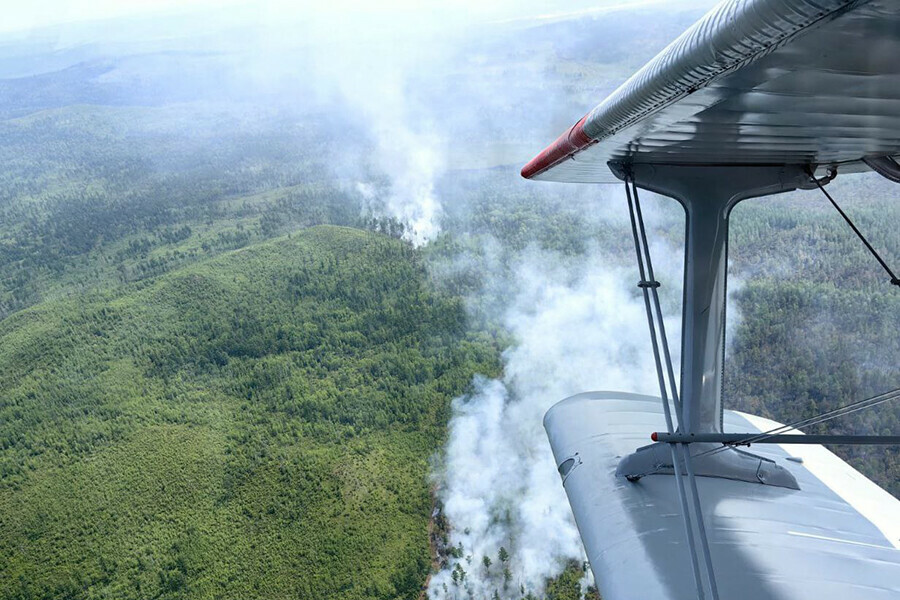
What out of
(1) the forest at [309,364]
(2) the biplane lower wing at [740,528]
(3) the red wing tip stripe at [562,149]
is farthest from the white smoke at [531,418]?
(3) the red wing tip stripe at [562,149]

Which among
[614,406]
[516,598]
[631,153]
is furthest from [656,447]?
[516,598]

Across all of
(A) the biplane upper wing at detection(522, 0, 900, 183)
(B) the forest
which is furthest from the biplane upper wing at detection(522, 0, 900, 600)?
(B) the forest

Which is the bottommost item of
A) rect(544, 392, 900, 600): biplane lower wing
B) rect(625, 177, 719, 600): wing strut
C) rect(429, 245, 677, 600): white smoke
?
rect(429, 245, 677, 600): white smoke

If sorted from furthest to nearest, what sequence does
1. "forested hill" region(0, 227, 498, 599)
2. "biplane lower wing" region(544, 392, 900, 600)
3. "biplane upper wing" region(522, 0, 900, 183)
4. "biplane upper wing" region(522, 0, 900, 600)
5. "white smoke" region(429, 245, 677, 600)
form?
"white smoke" region(429, 245, 677, 600) < "forested hill" region(0, 227, 498, 599) < "biplane lower wing" region(544, 392, 900, 600) < "biplane upper wing" region(522, 0, 900, 600) < "biplane upper wing" region(522, 0, 900, 183)

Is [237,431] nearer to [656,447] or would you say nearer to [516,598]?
[516,598]

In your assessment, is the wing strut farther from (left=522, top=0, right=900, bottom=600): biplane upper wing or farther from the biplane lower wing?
the biplane lower wing

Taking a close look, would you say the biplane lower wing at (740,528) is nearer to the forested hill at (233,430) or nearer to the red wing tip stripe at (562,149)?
the red wing tip stripe at (562,149)
